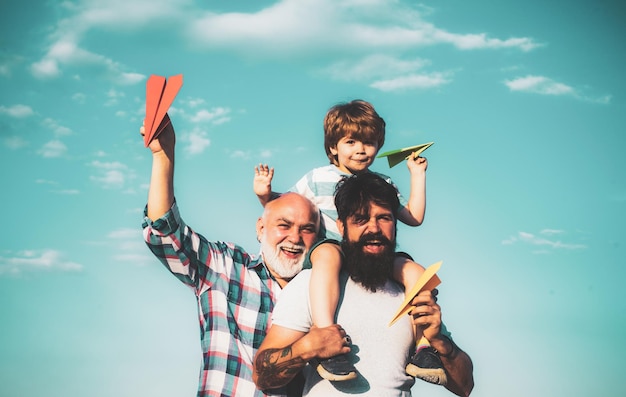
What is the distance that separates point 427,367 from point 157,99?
2766 mm

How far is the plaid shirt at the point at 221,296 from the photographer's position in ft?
18.0

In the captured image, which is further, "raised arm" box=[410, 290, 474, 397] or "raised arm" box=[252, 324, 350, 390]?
"raised arm" box=[410, 290, 474, 397]

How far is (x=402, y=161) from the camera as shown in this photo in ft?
21.2

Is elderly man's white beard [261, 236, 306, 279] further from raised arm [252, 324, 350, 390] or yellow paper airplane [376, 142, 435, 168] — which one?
yellow paper airplane [376, 142, 435, 168]

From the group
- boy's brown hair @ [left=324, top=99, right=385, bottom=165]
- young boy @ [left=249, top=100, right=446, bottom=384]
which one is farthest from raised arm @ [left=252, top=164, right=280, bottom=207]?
boy's brown hair @ [left=324, top=99, right=385, bottom=165]

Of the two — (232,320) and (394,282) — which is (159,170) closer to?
(232,320)

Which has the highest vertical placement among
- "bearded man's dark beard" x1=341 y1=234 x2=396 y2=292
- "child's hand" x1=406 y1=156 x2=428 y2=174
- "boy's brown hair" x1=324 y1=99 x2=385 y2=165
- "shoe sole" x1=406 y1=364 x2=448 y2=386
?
"boy's brown hair" x1=324 y1=99 x2=385 y2=165

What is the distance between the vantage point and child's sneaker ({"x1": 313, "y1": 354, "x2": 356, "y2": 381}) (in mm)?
4414

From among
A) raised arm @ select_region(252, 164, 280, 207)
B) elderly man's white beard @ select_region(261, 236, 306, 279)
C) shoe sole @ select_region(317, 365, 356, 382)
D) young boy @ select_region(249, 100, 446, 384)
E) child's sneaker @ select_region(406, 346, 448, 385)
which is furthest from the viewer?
raised arm @ select_region(252, 164, 280, 207)

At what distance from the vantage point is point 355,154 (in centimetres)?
651

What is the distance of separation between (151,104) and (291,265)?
1675mm

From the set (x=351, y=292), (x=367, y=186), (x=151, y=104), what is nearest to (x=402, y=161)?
(x=367, y=186)

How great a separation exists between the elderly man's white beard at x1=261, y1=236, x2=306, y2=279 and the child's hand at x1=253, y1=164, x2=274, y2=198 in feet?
1.56

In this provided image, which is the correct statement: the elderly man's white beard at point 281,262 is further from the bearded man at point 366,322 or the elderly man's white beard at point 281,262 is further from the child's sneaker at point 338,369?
the child's sneaker at point 338,369
